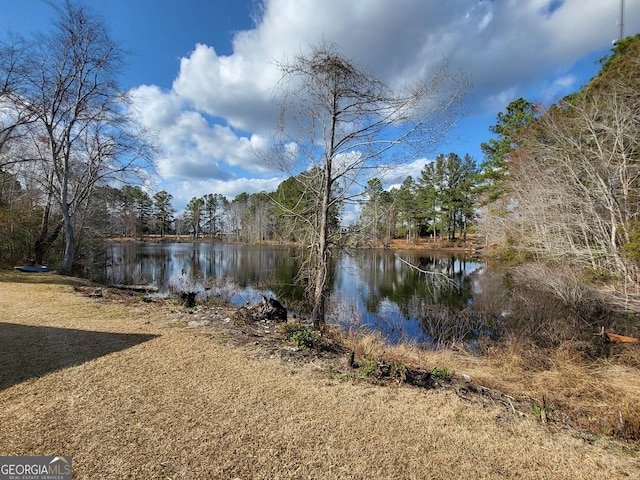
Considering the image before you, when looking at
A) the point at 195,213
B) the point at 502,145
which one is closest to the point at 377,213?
the point at 502,145

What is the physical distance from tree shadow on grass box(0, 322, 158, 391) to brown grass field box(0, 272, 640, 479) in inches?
0.9

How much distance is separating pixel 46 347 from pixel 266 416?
3532 mm

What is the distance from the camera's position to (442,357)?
573 cm

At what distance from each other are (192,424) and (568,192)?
15.0 meters

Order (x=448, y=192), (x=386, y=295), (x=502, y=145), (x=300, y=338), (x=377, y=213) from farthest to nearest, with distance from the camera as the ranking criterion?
(x=448, y=192), (x=502, y=145), (x=386, y=295), (x=377, y=213), (x=300, y=338)


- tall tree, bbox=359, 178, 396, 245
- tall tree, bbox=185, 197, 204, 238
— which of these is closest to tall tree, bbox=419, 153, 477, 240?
tall tree, bbox=359, 178, 396, 245

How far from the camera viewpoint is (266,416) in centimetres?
282

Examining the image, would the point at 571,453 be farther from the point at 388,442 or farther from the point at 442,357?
the point at 442,357

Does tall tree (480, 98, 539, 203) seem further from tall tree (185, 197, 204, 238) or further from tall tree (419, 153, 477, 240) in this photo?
tall tree (185, 197, 204, 238)

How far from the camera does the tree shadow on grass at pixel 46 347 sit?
3.46m

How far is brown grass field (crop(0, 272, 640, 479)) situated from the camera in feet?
7.39

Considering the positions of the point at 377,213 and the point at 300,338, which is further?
the point at 377,213

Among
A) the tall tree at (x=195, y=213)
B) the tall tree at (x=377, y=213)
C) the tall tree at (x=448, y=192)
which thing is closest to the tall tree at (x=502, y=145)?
the tall tree at (x=448, y=192)

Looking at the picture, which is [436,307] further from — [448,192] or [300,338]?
[448,192]
